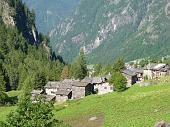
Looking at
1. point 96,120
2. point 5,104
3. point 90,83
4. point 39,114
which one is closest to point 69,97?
point 90,83

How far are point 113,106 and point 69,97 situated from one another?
1620 inches

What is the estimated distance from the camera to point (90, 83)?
14925 cm

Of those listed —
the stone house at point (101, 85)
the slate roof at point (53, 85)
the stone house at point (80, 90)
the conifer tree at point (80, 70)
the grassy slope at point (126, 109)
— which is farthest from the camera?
the conifer tree at point (80, 70)

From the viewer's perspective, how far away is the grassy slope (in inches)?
3359

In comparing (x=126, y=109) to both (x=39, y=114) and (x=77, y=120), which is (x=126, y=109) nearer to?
(x=77, y=120)

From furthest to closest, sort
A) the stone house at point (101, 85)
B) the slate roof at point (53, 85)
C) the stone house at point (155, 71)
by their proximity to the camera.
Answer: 1. the stone house at point (155, 71)
2. the slate roof at point (53, 85)
3. the stone house at point (101, 85)

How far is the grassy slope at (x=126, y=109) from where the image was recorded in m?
85.3

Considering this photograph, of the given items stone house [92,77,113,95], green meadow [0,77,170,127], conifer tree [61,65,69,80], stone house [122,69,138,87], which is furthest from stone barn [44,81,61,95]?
green meadow [0,77,170,127]

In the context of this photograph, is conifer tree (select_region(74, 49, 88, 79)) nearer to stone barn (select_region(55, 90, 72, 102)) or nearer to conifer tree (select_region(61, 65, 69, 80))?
conifer tree (select_region(61, 65, 69, 80))

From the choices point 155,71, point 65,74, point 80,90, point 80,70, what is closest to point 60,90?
point 80,90

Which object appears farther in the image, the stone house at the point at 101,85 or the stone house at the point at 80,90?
the stone house at the point at 80,90

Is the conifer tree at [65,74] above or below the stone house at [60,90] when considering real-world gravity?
above

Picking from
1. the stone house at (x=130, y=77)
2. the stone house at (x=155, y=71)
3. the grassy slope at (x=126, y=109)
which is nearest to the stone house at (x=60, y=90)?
the stone house at (x=130, y=77)

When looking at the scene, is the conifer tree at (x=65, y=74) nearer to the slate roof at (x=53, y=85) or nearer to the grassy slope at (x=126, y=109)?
the slate roof at (x=53, y=85)
